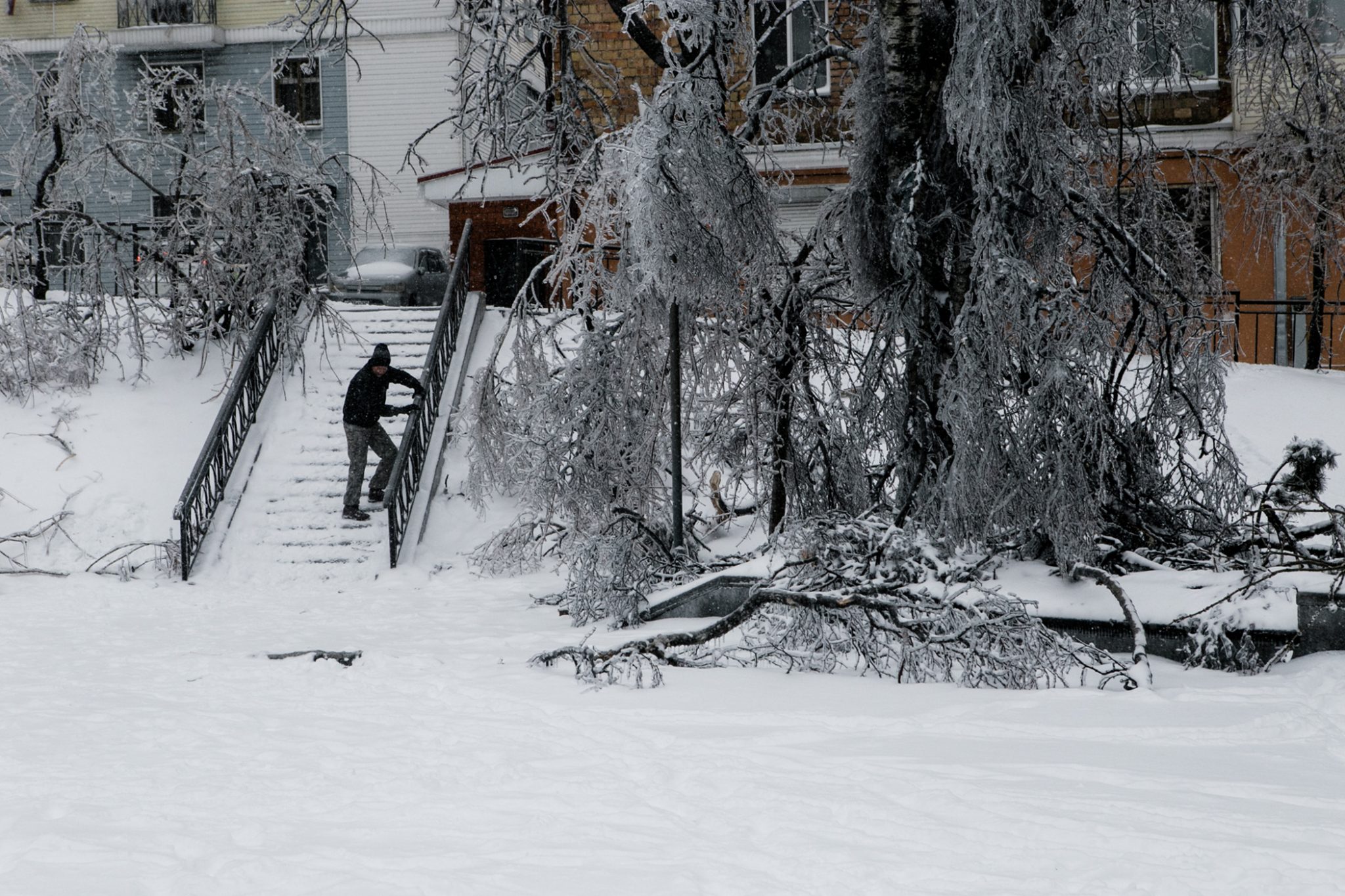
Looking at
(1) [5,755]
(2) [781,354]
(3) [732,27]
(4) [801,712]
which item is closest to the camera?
(1) [5,755]

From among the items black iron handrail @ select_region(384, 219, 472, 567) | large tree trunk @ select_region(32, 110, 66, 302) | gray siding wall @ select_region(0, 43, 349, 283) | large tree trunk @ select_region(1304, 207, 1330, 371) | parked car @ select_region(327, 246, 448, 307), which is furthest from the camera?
gray siding wall @ select_region(0, 43, 349, 283)

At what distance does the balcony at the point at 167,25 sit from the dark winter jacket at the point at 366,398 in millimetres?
18805

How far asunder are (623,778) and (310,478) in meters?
9.19

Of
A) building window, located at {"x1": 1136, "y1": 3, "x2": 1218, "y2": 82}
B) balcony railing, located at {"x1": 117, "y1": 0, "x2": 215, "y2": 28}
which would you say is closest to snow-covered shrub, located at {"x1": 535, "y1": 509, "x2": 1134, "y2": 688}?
building window, located at {"x1": 1136, "y1": 3, "x2": 1218, "y2": 82}

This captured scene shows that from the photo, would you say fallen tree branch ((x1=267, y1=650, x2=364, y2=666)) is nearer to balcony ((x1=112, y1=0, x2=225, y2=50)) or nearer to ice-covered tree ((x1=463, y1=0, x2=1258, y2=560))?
ice-covered tree ((x1=463, y1=0, x2=1258, y2=560))

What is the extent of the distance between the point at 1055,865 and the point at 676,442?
17.3 feet

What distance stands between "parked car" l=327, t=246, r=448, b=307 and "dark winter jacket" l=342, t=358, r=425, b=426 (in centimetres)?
823

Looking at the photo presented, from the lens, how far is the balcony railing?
28328 mm

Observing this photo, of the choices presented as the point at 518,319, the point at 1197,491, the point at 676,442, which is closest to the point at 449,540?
the point at 518,319

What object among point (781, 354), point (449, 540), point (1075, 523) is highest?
point (781, 354)

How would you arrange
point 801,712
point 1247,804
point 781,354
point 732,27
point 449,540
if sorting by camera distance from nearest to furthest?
point 1247,804 → point 801,712 → point 732,27 → point 781,354 → point 449,540

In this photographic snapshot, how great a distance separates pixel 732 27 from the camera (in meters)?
8.36

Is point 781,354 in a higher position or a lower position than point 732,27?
lower

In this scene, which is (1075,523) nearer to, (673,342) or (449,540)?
(673,342)
